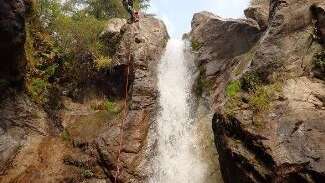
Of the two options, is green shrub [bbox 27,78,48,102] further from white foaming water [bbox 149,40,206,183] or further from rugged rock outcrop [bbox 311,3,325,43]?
rugged rock outcrop [bbox 311,3,325,43]

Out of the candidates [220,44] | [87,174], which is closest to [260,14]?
[220,44]

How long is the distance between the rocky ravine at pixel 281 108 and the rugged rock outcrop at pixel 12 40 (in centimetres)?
657

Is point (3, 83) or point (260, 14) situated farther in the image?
point (260, 14)

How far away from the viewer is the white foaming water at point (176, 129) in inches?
494

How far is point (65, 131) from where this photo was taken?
48.3 ft

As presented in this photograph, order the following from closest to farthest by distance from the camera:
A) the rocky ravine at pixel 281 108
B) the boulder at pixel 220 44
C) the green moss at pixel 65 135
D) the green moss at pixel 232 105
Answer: the rocky ravine at pixel 281 108
the green moss at pixel 232 105
the green moss at pixel 65 135
the boulder at pixel 220 44

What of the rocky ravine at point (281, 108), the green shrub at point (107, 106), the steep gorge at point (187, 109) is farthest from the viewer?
the green shrub at point (107, 106)

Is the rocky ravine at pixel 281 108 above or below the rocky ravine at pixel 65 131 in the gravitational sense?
above

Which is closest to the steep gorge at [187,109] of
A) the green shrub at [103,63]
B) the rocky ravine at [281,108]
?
the rocky ravine at [281,108]

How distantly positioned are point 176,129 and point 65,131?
411cm

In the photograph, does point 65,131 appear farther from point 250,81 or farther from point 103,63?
point 250,81

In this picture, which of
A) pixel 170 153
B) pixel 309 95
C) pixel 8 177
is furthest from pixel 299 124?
pixel 8 177

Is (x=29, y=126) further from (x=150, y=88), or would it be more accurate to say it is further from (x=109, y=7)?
(x=109, y=7)

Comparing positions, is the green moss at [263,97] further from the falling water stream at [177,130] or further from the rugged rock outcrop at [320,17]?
Answer: the falling water stream at [177,130]
